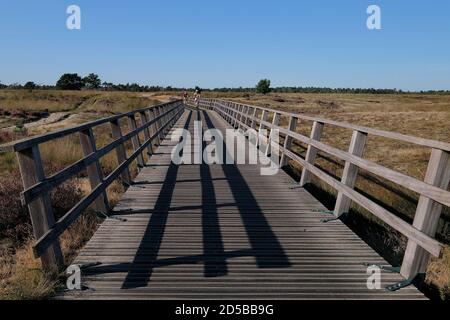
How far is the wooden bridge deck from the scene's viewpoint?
4.08 m

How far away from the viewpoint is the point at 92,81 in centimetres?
18775

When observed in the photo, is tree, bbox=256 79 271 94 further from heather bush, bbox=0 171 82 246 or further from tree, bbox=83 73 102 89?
heather bush, bbox=0 171 82 246

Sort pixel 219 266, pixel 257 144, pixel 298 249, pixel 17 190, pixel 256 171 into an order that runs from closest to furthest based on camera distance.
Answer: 1. pixel 219 266
2. pixel 298 249
3. pixel 17 190
4. pixel 256 171
5. pixel 257 144

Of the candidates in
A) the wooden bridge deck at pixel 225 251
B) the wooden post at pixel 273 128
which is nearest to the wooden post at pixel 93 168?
the wooden bridge deck at pixel 225 251

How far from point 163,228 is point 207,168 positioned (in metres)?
4.77

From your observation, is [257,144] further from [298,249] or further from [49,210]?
[49,210]

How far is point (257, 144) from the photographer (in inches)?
531

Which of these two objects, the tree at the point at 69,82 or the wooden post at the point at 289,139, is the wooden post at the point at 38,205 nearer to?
the wooden post at the point at 289,139

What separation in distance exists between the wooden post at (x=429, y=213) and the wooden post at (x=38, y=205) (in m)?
3.33

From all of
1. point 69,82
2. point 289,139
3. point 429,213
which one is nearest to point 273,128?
point 289,139

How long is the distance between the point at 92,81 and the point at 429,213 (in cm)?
19545

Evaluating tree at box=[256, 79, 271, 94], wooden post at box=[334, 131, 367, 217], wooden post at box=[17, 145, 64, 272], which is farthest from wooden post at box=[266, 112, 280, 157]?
tree at box=[256, 79, 271, 94]
